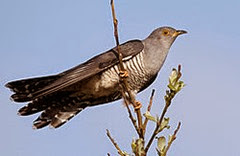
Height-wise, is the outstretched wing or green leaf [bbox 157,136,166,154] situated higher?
the outstretched wing

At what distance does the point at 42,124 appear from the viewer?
5.62 m

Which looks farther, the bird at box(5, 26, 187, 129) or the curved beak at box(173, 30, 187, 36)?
the curved beak at box(173, 30, 187, 36)

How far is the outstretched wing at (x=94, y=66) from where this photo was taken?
5836 millimetres

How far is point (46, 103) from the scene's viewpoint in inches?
234

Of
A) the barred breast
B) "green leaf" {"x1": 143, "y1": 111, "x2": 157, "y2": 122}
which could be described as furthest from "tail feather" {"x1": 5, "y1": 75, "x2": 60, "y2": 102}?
"green leaf" {"x1": 143, "y1": 111, "x2": 157, "y2": 122}

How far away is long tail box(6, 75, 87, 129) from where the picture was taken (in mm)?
5445

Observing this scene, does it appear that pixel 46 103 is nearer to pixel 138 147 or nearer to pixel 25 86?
pixel 25 86

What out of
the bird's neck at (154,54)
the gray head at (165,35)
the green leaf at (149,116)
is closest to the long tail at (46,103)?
the bird's neck at (154,54)

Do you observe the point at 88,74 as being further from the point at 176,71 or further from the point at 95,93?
the point at 176,71

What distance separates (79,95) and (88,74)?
381 millimetres

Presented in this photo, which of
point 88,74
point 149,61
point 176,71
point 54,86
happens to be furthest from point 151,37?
point 176,71

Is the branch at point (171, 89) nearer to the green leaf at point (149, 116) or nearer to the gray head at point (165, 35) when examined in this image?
the green leaf at point (149, 116)

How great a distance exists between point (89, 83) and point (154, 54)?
82 centimetres

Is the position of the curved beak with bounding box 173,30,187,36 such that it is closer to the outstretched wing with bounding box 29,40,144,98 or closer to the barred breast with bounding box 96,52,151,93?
the outstretched wing with bounding box 29,40,144,98
